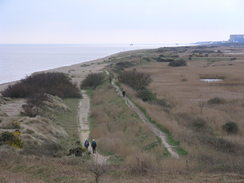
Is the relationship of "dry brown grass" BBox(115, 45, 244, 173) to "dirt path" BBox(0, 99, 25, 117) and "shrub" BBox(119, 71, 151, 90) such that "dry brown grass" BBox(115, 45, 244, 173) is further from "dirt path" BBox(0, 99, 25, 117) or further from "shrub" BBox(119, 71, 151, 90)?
"dirt path" BBox(0, 99, 25, 117)

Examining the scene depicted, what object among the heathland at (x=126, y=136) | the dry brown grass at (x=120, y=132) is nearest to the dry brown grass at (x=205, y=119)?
the heathland at (x=126, y=136)

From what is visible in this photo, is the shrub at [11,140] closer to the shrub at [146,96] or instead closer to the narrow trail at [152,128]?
the narrow trail at [152,128]

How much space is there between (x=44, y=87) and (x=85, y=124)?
1861 centimetres

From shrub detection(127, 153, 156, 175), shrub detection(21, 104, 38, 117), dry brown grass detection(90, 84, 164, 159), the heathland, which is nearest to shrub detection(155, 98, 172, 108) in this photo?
the heathland

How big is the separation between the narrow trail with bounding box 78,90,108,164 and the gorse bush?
7.09 feet

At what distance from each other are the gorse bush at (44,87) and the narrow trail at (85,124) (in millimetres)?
2162

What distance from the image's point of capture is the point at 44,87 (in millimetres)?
45719

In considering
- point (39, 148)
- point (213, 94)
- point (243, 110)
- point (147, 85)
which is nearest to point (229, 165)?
point (39, 148)

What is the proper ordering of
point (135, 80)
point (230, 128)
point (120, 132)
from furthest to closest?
point (135, 80)
point (120, 132)
point (230, 128)

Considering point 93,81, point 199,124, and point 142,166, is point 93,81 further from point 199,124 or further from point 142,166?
point 142,166

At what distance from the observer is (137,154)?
1809 cm

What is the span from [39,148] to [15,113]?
Result: 12111 mm

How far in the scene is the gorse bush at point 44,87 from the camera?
41.3m

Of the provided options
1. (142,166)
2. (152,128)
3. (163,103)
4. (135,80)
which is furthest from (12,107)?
(142,166)
